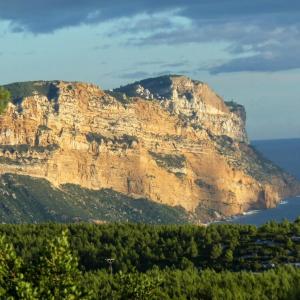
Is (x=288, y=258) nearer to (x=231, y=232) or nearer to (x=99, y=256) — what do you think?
(x=231, y=232)

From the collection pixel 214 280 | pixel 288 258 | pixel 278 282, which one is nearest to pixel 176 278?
pixel 214 280

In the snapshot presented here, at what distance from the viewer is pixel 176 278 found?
270 ft

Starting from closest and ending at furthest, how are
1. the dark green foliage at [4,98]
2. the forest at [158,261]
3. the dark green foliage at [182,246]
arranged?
the forest at [158,261]
the dark green foliage at [4,98]
the dark green foliage at [182,246]

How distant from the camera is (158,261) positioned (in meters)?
106

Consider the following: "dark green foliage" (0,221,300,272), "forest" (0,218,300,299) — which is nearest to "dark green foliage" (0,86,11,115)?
"forest" (0,218,300,299)

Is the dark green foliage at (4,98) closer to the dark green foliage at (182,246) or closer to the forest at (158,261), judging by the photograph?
the forest at (158,261)

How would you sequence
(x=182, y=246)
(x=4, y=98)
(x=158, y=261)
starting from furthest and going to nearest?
(x=182, y=246) → (x=158, y=261) → (x=4, y=98)

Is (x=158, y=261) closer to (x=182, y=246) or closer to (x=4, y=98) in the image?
(x=182, y=246)

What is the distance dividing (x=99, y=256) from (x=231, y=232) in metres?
17.6

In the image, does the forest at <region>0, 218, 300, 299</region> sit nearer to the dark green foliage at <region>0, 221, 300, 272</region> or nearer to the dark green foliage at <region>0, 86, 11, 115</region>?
the dark green foliage at <region>0, 221, 300, 272</region>

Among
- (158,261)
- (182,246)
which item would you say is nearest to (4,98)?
(158,261)

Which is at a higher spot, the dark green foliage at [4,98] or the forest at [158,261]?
the dark green foliage at [4,98]

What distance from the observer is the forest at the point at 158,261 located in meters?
41.1

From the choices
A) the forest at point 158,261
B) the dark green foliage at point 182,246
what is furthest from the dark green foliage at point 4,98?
the dark green foliage at point 182,246
